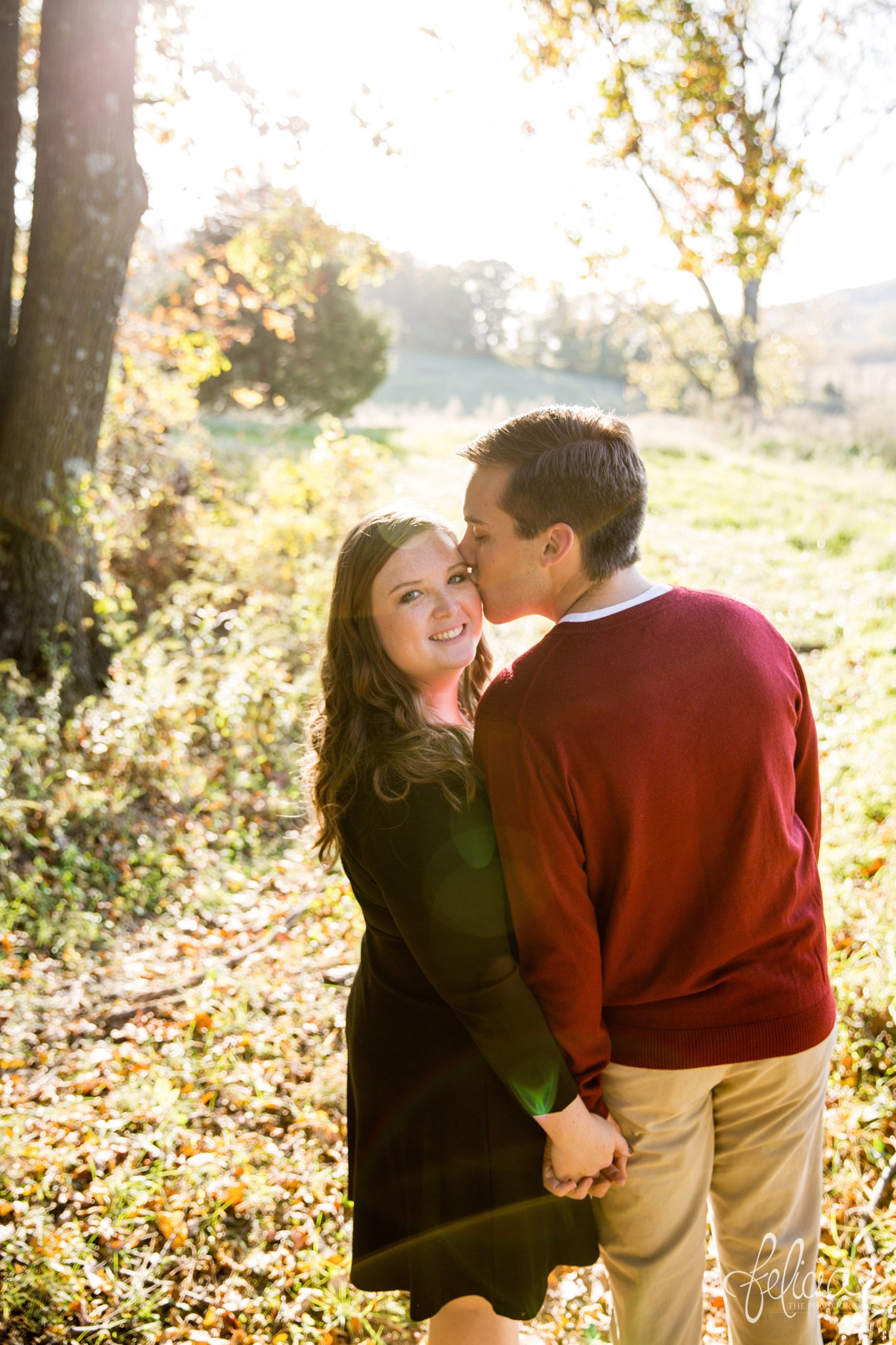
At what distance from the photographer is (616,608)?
1.92 meters

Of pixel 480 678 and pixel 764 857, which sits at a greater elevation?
pixel 480 678

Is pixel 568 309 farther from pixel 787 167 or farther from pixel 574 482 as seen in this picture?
pixel 574 482

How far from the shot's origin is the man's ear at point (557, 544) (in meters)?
2.02

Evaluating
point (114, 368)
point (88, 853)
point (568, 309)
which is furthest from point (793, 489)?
point (568, 309)

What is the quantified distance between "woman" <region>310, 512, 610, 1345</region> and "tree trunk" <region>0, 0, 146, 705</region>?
5086 millimetres

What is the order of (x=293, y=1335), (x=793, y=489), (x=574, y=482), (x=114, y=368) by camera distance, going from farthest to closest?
(x=793, y=489) < (x=114, y=368) < (x=293, y=1335) < (x=574, y=482)

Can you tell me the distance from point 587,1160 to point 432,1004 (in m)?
0.47

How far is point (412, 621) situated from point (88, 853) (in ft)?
12.7

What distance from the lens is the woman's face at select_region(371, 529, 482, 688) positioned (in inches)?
91.8

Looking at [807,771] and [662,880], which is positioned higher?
[807,771]

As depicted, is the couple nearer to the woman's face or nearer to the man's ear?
the man's ear

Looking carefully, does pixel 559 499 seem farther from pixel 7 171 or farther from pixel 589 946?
pixel 7 171

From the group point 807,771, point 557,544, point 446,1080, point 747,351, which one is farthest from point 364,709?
point 747,351

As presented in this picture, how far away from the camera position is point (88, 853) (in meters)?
5.33
